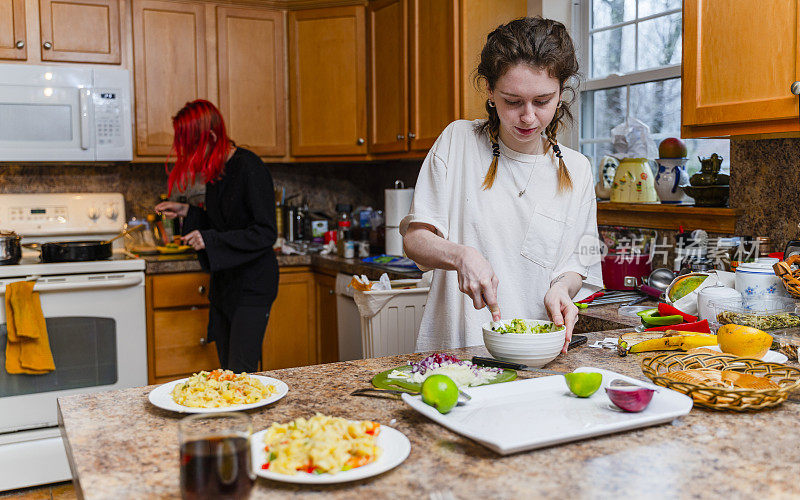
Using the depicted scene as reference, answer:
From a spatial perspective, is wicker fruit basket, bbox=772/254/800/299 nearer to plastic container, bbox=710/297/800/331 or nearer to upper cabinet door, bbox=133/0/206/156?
plastic container, bbox=710/297/800/331

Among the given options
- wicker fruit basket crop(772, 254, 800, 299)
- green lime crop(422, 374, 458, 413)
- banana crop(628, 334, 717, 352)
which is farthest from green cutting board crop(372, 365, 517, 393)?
wicker fruit basket crop(772, 254, 800, 299)

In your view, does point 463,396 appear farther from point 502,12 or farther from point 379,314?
point 502,12

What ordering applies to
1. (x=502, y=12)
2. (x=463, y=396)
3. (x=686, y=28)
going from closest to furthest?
(x=463, y=396) < (x=686, y=28) < (x=502, y=12)

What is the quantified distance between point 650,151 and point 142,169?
2.65 m

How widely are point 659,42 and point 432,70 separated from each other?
3.20 feet

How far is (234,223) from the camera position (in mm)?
2898

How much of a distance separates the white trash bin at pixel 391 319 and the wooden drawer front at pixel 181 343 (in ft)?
3.56

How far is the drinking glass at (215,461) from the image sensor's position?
2.48 feet

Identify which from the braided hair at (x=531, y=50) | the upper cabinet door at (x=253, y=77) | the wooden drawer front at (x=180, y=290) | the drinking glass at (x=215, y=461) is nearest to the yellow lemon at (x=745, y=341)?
the braided hair at (x=531, y=50)

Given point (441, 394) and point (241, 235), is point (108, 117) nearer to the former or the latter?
point (241, 235)

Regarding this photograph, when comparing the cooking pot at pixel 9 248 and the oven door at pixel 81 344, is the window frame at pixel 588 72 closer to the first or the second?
the oven door at pixel 81 344

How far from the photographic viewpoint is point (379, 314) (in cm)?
266

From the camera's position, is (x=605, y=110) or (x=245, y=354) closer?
(x=245, y=354)

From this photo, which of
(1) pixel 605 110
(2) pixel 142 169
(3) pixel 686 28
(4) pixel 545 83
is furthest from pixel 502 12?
(2) pixel 142 169
